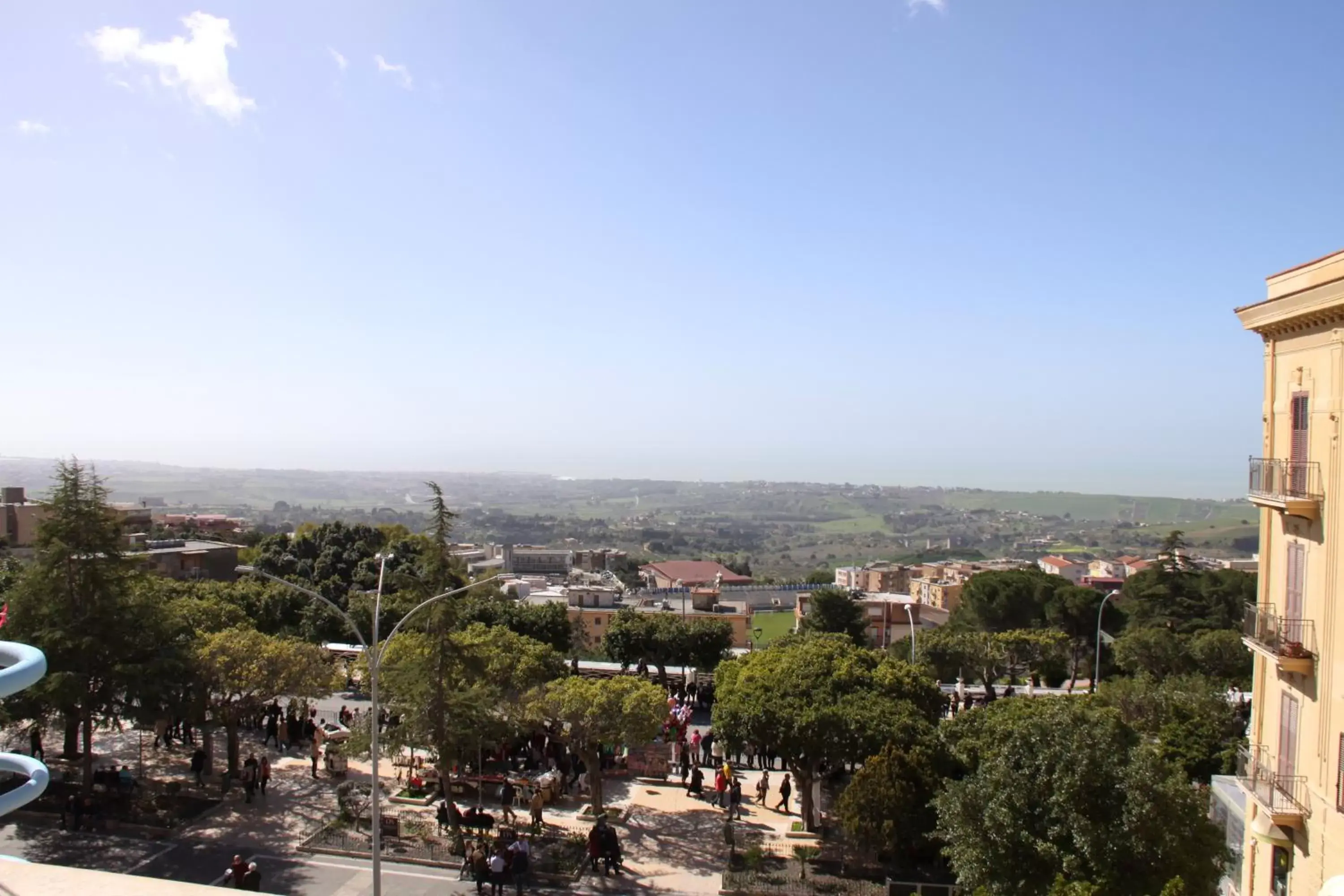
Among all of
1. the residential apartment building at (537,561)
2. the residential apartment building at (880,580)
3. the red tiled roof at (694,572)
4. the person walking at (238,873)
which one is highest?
the person walking at (238,873)

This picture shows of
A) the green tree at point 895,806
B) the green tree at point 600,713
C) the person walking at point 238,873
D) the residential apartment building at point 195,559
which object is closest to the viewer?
the person walking at point 238,873

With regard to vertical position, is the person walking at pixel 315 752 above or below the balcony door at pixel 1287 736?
below

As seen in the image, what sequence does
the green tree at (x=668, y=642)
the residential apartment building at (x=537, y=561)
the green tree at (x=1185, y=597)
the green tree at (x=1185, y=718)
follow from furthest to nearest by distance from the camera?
the residential apartment building at (x=537, y=561) < the green tree at (x=1185, y=597) < the green tree at (x=668, y=642) < the green tree at (x=1185, y=718)

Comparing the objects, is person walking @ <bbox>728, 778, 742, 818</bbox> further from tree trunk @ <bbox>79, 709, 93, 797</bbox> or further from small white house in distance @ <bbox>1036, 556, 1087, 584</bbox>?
small white house in distance @ <bbox>1036, 556, 1087, 584</bbox>

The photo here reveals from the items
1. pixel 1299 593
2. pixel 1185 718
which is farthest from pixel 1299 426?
pixel 1185 718

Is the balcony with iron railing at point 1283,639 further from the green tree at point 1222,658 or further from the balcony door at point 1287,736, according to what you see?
the green tree at point 1222,658

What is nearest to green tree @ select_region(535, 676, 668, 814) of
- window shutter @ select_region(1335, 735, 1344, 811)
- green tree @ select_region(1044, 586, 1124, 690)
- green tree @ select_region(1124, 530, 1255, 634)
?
window shutter @ select_region(1335, 735, 1344, 811)

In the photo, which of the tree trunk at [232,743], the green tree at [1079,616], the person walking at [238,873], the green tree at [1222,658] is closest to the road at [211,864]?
the person walking at [238,873]
